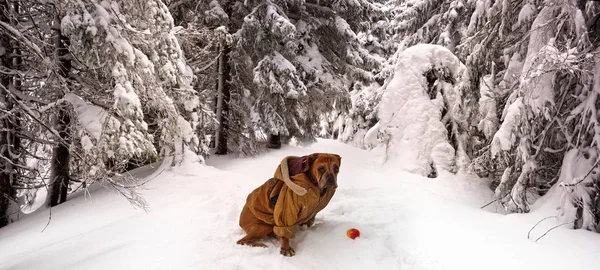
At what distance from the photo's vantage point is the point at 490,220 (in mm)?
3736

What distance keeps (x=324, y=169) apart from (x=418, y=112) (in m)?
4.48

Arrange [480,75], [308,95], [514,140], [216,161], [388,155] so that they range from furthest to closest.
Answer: [308,95] < [216,161] < [388,155] < [480,75] < [514,140]

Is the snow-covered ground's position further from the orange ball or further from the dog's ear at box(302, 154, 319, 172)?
the dog's ear at box(302, 154, 319, 172)

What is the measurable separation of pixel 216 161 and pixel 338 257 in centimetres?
675

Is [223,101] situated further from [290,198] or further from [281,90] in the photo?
[290,198]

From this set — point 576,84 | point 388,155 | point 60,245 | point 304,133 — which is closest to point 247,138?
point 304,133

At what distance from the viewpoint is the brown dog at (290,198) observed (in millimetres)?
3331

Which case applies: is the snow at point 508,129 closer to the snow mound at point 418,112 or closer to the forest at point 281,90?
the forest at point 281,90

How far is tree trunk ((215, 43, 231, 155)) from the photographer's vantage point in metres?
9.81

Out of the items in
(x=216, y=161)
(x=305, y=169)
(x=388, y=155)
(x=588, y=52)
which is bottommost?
(x=216, y=161)

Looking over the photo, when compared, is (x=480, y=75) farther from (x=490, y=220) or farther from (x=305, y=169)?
(x=305, y=169)

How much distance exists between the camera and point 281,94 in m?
9.60

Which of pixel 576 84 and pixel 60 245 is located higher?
pixel 576 84

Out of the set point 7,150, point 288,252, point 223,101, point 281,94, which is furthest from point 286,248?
point 223,101
